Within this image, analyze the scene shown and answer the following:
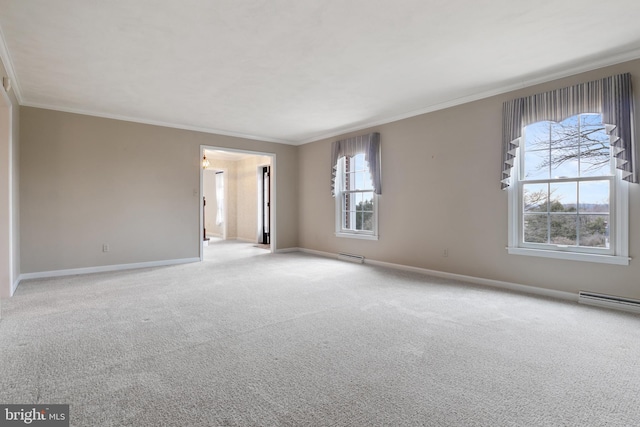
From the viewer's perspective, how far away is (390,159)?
5656 millimetres

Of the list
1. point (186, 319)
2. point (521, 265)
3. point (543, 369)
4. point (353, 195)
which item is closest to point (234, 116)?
point (353, 195)

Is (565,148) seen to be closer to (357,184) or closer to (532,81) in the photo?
(532,81)

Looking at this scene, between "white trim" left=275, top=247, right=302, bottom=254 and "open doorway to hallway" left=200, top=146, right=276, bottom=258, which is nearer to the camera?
"white trim" left=275, top=247, right=302, bottom=254

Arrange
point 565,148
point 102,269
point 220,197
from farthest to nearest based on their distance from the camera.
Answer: point 220,197
point 102,269
point 565,148

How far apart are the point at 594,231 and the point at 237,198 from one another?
8836mm

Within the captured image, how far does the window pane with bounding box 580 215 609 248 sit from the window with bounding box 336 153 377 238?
9.83ft

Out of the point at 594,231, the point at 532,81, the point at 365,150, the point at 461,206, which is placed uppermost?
the point at 532,81

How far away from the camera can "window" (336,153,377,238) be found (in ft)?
20.3

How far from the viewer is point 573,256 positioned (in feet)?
12.0

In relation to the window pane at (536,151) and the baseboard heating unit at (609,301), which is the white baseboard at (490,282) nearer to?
the baseboard heating unit at (609,301)

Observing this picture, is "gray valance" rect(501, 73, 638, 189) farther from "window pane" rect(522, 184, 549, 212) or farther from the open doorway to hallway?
the open doorway to hallway

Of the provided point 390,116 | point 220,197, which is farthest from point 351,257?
point 220,197
